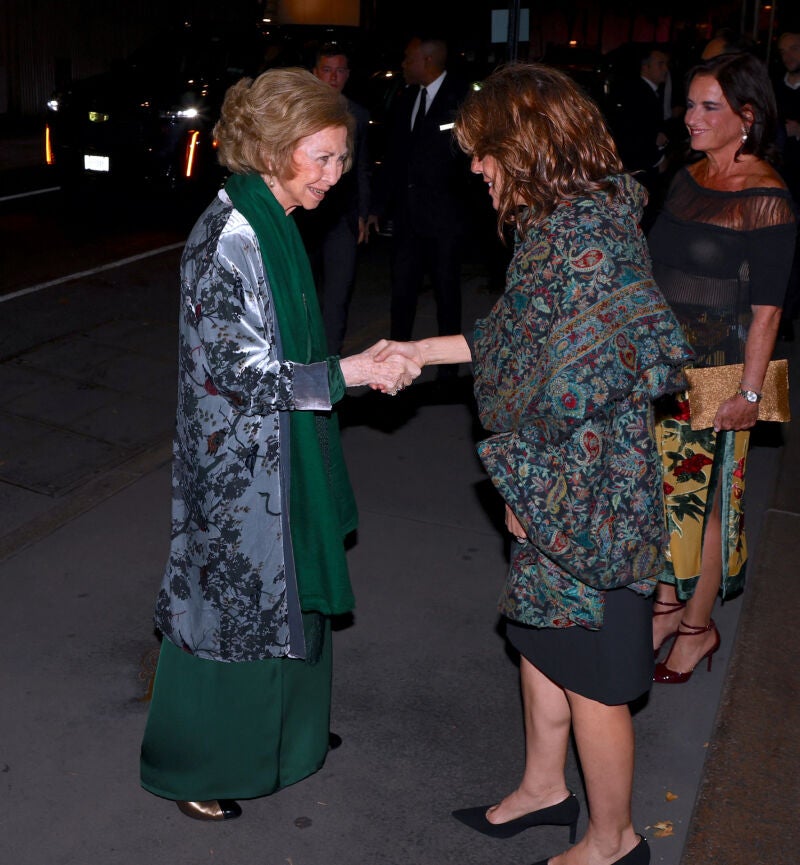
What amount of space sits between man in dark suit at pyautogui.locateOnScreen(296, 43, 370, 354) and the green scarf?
3973 mm

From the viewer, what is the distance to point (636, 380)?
259 centimetres

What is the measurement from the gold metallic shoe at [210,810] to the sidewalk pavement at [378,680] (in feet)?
0.11

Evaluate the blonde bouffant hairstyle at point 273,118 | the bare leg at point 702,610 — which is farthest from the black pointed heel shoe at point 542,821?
the blonde bouffant hairstyle at point 273,118

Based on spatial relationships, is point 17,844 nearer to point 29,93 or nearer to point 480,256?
point 480,256

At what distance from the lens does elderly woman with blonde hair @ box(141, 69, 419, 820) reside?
2.90 m

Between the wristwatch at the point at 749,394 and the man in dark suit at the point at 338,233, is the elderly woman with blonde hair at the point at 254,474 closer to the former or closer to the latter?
the wristwatch at the point at 749,394

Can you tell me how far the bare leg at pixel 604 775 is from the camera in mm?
2934

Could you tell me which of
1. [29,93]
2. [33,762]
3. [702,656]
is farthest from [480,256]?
[29,93]

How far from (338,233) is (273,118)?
4.16 meters

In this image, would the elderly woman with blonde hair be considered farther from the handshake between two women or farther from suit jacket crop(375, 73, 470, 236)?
suit jacket crop(375, 73, 470, 236)

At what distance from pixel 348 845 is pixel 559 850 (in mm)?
624

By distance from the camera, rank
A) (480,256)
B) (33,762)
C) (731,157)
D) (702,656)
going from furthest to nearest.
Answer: (480,256)
(702,656)
(731,157)
(33,762)

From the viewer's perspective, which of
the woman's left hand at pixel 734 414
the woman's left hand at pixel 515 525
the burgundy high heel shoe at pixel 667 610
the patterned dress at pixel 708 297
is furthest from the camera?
the burgundy high heel shoe at pixel 667 610

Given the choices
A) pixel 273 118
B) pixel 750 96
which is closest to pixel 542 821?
pixel 273 118
